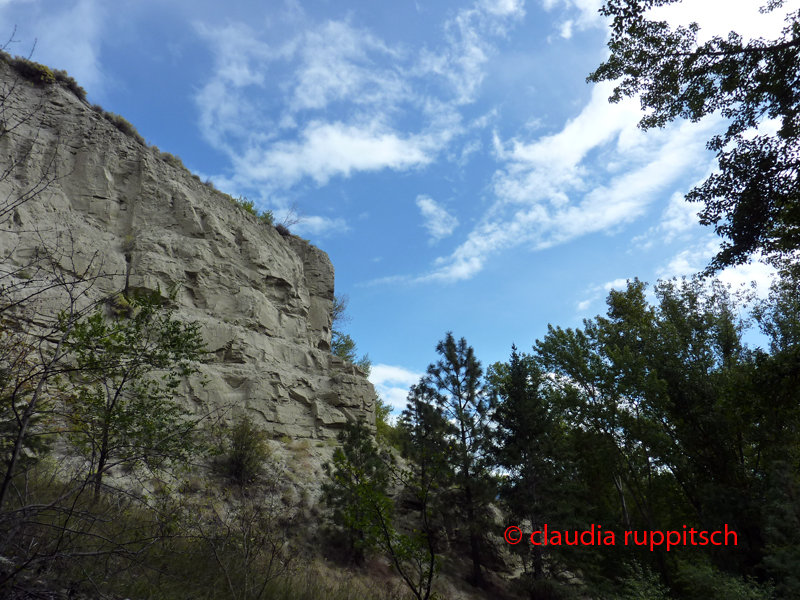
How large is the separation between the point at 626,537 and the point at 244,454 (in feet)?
53.0

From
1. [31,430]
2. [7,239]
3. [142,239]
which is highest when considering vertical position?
[142,239]

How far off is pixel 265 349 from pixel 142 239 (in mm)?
5955

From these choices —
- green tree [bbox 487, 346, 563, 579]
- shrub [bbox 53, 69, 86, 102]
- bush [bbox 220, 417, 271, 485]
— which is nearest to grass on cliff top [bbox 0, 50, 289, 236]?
shrub [bbox 53, 69, 86, 102]

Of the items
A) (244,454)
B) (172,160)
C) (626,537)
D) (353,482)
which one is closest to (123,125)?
(172,160)

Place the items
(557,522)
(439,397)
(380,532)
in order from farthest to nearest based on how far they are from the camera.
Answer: (439,397), (557,522), (380,532)

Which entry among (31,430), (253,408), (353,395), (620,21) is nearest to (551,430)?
(353,395)

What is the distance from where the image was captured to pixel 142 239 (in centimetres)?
1655

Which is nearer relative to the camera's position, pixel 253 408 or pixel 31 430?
pixel 31 430

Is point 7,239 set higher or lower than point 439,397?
higher

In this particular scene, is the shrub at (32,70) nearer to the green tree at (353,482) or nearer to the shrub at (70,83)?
the shrub at (70,83)

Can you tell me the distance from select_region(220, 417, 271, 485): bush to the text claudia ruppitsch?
8976 millimetres

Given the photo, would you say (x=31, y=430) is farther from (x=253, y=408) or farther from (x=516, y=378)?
(x=516, y=378)
